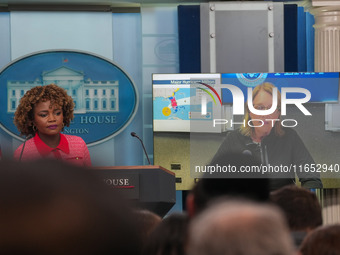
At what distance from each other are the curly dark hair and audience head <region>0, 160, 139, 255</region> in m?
3.69

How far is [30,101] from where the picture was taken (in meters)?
4.13

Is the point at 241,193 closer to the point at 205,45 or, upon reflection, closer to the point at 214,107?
the point at 214,107

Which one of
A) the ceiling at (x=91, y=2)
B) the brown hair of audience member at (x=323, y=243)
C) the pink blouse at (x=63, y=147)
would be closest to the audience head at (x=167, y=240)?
the brown hair of audience member at (x=323, y=243)

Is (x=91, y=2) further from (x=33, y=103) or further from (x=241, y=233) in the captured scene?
(x=241, y=233)

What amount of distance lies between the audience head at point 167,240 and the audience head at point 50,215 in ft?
2.59

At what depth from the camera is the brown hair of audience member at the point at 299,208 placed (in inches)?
82.4

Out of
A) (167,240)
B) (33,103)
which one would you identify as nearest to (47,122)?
(33,103)

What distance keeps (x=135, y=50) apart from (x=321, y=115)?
1.89 metres

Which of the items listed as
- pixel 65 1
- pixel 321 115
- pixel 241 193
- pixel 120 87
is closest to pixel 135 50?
pixel 120 87

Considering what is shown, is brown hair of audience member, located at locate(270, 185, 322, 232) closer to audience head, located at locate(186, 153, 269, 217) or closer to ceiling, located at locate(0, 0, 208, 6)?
audience head, located at locate(186, 153, 269, 217)

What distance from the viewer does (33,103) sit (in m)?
4.14

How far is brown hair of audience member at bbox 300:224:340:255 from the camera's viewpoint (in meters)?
1.40

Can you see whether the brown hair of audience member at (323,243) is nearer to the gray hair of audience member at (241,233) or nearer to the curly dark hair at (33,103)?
the gray hair of audience member at (241,233)

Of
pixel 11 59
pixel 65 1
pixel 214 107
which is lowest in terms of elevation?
pixel 214 107
